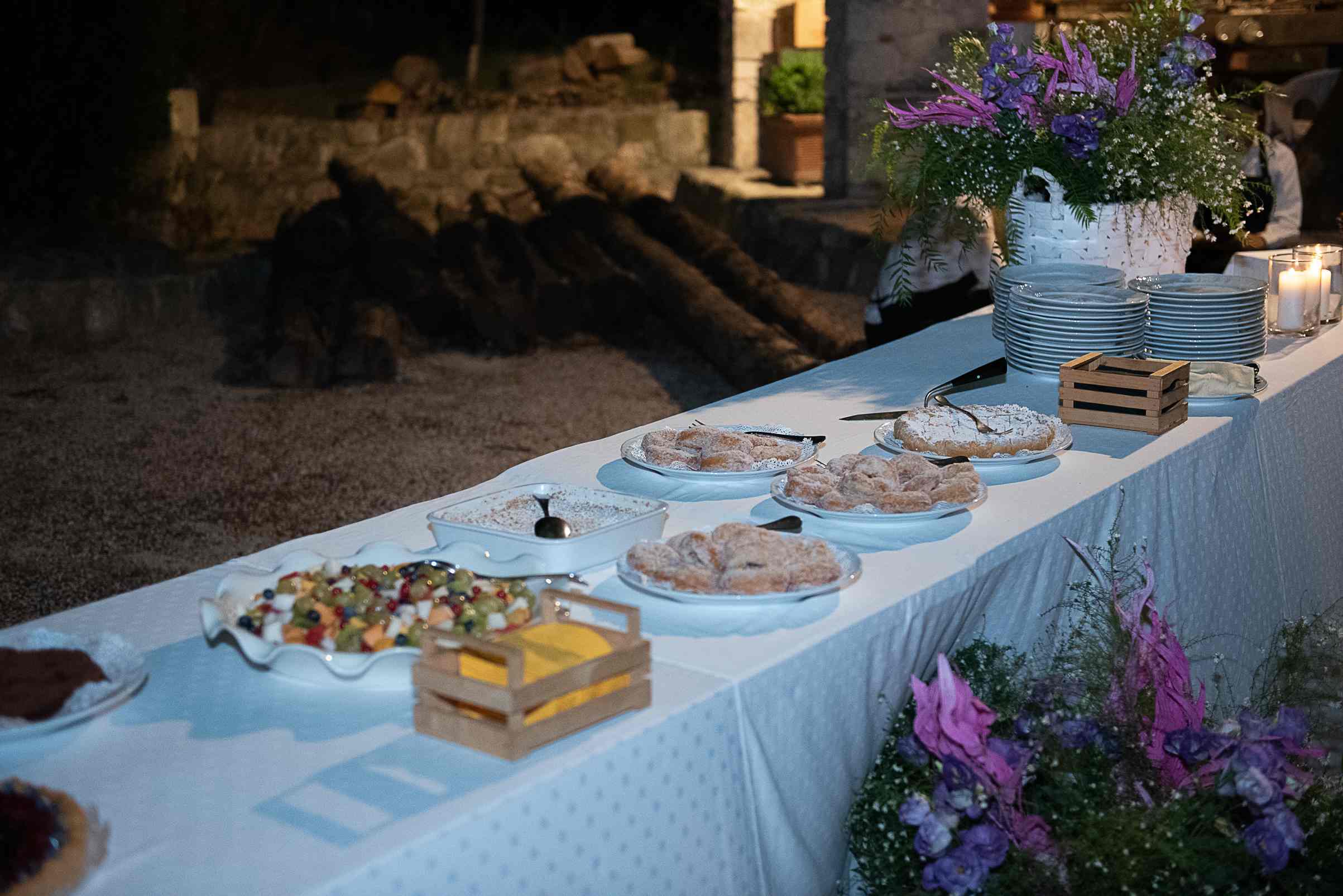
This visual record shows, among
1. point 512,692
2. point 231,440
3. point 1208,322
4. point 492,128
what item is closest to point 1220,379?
point 1208,322

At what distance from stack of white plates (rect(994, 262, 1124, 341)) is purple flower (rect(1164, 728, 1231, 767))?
→ 1399 mm

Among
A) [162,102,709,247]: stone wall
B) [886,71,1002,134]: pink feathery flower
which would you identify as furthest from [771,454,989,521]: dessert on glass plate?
[162,102,709,247]: stone wall

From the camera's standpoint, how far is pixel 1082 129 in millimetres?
2885

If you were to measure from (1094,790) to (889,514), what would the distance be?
0.48 metres

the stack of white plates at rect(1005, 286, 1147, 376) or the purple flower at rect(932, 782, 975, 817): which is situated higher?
the stack of white plates at rect(1005, 286, 1147, 376)

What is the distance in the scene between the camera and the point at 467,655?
4.49ft

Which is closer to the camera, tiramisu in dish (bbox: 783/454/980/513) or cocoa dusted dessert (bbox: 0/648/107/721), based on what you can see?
cocoa dusted dessert (bbox: 0/648/107/721)

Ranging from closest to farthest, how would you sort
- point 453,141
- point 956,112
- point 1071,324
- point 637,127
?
1. point 1071,324
2. point 956,112
3. point 453,141
4. point 637,127

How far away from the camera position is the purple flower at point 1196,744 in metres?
1.68

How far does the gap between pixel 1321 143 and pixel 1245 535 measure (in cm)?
587

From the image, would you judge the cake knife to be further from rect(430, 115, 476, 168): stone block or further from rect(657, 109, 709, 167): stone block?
rect(657, 109, 709, 167): stone block

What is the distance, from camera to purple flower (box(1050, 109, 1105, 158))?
288cm

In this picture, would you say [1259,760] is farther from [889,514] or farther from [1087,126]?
[1087,126]

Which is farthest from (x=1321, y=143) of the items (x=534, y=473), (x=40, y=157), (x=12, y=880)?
(x=40, y=157)
